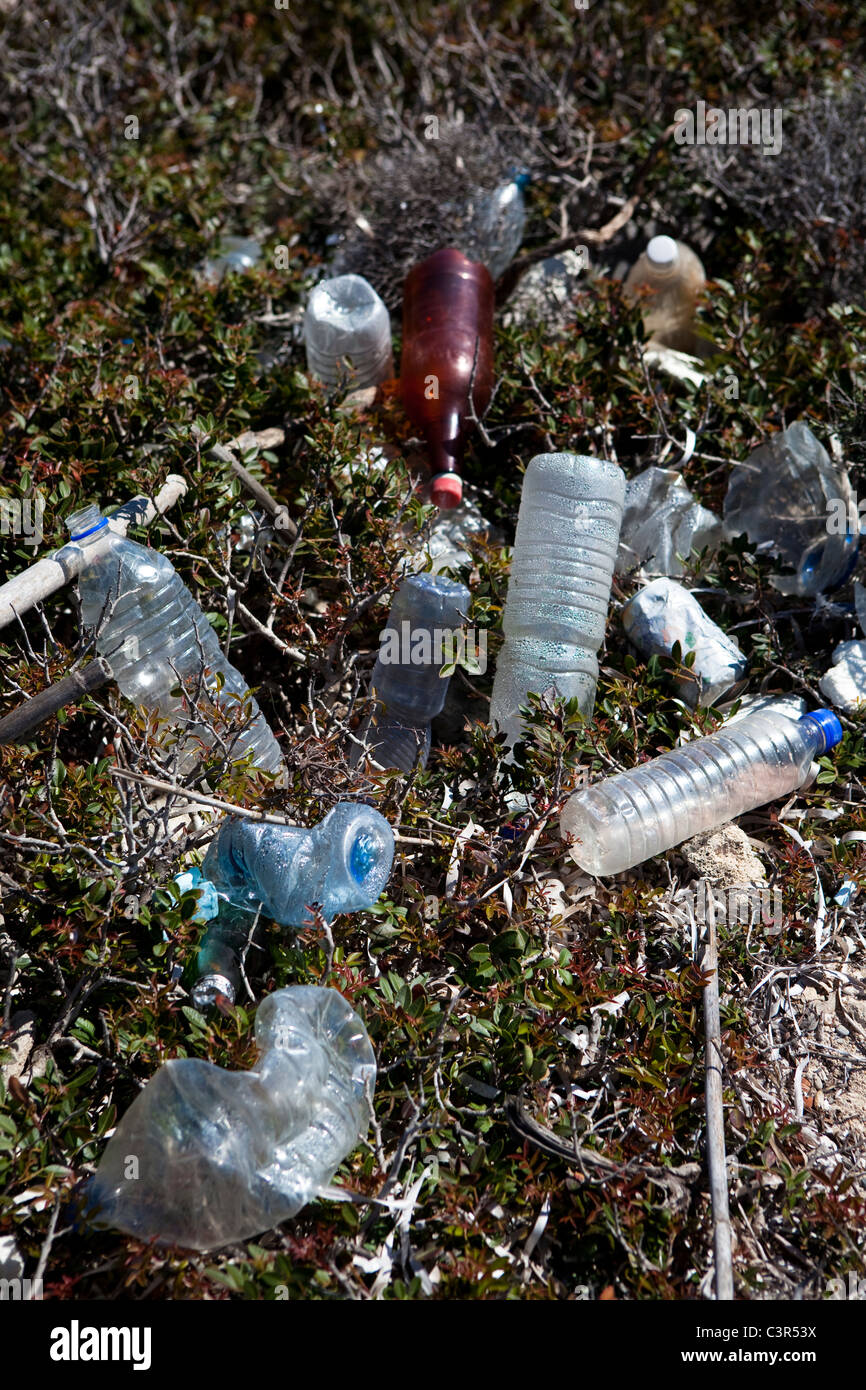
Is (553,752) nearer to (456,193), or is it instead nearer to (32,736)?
(32,736)

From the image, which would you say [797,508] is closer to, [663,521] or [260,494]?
[663,521]

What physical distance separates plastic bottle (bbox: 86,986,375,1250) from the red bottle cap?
63.4 inches

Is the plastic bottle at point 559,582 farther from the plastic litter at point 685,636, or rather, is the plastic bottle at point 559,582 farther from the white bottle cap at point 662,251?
the white bottle cap at point 662,251

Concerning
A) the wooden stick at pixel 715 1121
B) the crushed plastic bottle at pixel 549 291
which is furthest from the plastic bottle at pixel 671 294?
the wooden stick at pixel 715 1121

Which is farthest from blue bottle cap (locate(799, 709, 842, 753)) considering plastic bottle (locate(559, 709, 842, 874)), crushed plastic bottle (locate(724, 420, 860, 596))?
crushed plastic bottle (locate(724, 420, 860, 596))

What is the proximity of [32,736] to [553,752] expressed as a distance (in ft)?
4.22

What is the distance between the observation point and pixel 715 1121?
216 centimetres

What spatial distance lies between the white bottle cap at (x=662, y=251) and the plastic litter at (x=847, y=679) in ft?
5.31

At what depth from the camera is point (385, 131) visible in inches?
176

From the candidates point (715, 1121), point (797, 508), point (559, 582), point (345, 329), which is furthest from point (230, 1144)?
point (345, 329)

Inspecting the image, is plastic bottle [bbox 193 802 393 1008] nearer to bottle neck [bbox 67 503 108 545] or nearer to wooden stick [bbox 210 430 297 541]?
bottle neck [bbox 67 503 108 545]

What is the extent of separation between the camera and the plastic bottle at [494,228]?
13.1 ft
